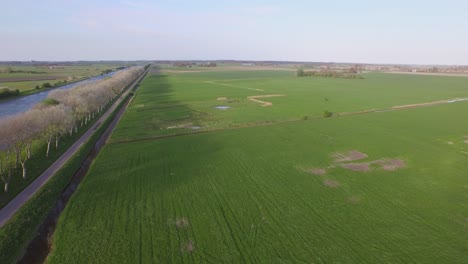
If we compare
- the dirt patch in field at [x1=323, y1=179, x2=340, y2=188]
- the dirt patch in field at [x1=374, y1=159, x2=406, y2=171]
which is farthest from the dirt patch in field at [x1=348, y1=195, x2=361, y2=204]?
the dirt patch in field at [x1=374, y1=159, x2=406, y2=171]

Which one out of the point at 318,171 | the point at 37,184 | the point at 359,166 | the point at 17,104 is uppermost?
the point at 17,104

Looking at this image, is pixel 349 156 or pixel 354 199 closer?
pixel 354 199

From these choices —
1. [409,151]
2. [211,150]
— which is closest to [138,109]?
[211,150]

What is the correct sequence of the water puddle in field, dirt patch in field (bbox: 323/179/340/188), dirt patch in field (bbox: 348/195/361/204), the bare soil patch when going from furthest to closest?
1. the water puddle in field
2. the bare soil patch
3. dirt patch in field (bbox: 323/179/340/188)
4. dirt patch in field (bbox: 348/195/361/204)

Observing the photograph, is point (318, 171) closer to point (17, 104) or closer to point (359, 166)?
point (359, 166)

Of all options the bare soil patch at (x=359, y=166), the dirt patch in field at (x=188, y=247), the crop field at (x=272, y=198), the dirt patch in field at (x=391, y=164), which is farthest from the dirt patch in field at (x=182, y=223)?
the dirt patch in field at (x=391, y=164)

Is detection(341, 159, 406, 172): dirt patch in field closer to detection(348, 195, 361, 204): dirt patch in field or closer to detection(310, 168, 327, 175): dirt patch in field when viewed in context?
detection(310, 168, 327, 175): dirt patch in field

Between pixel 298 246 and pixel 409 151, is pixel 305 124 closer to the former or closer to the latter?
pixel 409 151

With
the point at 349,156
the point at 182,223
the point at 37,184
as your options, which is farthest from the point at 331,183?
the point at 37,184
